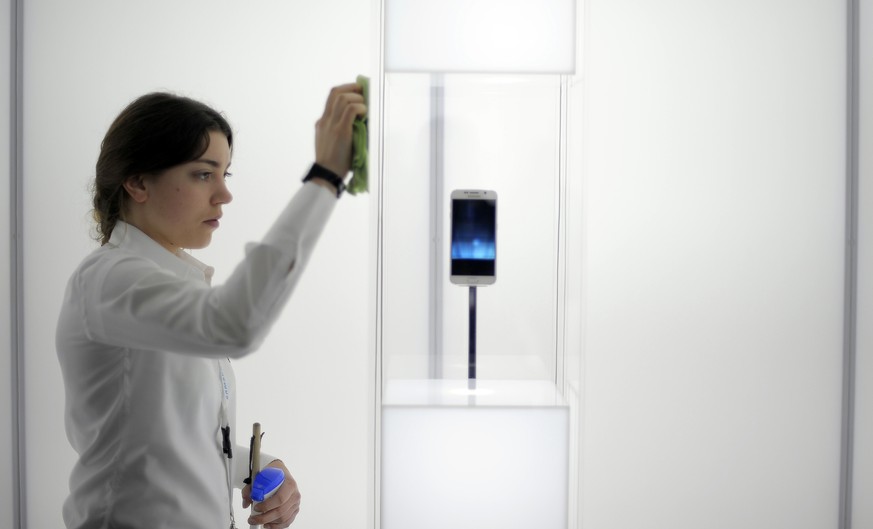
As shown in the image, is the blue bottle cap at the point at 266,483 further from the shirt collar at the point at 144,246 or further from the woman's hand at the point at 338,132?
the woman's hand at the point at 338,132

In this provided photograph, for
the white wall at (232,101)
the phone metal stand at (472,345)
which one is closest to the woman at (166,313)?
the phone metal stand at (472,345)

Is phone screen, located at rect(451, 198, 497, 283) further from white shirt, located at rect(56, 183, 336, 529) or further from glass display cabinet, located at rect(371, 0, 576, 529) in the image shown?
white shirt, located at rect(56, 183, 336, 529)

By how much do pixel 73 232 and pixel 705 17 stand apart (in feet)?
8.36

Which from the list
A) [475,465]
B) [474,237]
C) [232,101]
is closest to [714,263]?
[474,237]

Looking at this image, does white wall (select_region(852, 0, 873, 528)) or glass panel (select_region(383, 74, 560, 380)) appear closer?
glass panel (select_region(383, 74, 560, 380))

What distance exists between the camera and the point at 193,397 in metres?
1.10

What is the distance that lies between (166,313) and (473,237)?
4.89 ft

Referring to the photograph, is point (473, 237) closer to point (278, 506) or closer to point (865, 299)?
point (278, 506)

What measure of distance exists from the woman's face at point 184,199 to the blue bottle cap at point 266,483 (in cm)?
38

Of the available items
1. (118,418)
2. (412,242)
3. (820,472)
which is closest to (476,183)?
(412,242)

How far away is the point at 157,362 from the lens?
1.07 meters

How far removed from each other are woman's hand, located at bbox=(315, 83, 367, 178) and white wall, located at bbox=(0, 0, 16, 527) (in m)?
2.45

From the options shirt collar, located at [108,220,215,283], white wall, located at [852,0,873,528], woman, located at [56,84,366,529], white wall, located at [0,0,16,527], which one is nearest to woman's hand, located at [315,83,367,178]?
woman, located at [56,84,366,529]

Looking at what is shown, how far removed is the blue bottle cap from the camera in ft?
4.13
